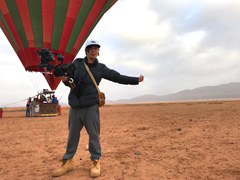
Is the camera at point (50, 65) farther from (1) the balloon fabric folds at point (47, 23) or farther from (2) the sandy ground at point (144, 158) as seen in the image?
(1) the balloon fabric folds at point (47, 23)

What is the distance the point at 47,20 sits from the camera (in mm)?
12211

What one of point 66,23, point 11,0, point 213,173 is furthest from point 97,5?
point 213,173

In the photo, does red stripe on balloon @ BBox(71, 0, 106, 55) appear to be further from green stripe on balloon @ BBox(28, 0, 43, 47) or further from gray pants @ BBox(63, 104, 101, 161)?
gray pants @ BBox(63, 104, 101, 161)

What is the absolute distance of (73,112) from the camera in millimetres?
3246

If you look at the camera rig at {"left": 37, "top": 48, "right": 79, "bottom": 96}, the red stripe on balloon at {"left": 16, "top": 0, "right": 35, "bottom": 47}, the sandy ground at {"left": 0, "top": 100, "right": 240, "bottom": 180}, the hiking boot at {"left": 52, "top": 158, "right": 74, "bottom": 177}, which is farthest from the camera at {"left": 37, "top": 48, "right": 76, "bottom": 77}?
the red stripe on balloon at {"left": 16, "top": 0, "right": 35, "bottom": 47}

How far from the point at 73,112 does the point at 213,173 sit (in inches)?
103

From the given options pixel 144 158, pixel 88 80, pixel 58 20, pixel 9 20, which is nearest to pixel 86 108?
pixel 88 80

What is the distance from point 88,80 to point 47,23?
1107 cm

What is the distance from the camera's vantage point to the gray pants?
317 cm

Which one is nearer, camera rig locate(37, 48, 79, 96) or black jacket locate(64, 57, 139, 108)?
camera rig locate(37, 48, 79, 96)

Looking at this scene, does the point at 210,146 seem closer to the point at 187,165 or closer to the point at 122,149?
the point at 187,165

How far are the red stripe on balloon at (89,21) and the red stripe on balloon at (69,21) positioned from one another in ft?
2.53

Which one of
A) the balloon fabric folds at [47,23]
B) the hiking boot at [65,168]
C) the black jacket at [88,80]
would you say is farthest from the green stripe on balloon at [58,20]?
the hiking boot at [65,168]

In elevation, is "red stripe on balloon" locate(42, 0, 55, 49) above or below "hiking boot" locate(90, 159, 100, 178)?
above
